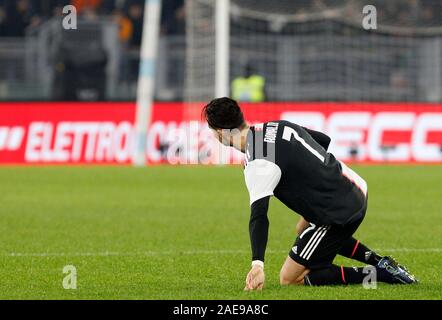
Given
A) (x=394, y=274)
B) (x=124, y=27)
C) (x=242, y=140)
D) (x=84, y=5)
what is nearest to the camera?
(x=242, y=140)

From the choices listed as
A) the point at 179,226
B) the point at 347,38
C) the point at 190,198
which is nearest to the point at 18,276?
the point at 179,226

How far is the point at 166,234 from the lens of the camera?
11.1 m

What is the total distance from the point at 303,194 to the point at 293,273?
0.62m

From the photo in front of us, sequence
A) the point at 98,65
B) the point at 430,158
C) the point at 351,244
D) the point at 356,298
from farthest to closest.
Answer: the point at 98,65 → the point at 430,158 → the point at 351,244 → the point at 356,298

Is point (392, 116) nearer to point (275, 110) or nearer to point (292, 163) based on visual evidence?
point (275, 110)

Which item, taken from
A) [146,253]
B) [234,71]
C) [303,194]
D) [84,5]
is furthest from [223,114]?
[84,5]

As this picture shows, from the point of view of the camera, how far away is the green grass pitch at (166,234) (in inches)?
286

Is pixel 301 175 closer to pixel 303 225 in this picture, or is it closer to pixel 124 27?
pixel 303 225

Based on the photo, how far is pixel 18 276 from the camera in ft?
26.0

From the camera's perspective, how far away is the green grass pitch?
7.27 m

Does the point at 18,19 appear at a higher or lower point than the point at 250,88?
higher

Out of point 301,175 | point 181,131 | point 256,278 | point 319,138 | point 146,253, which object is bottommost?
point 181,131

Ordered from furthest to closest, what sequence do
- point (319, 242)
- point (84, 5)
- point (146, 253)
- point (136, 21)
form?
point (84, 5) → point (136, 21) → point (146, 253) → point (319, 242)
